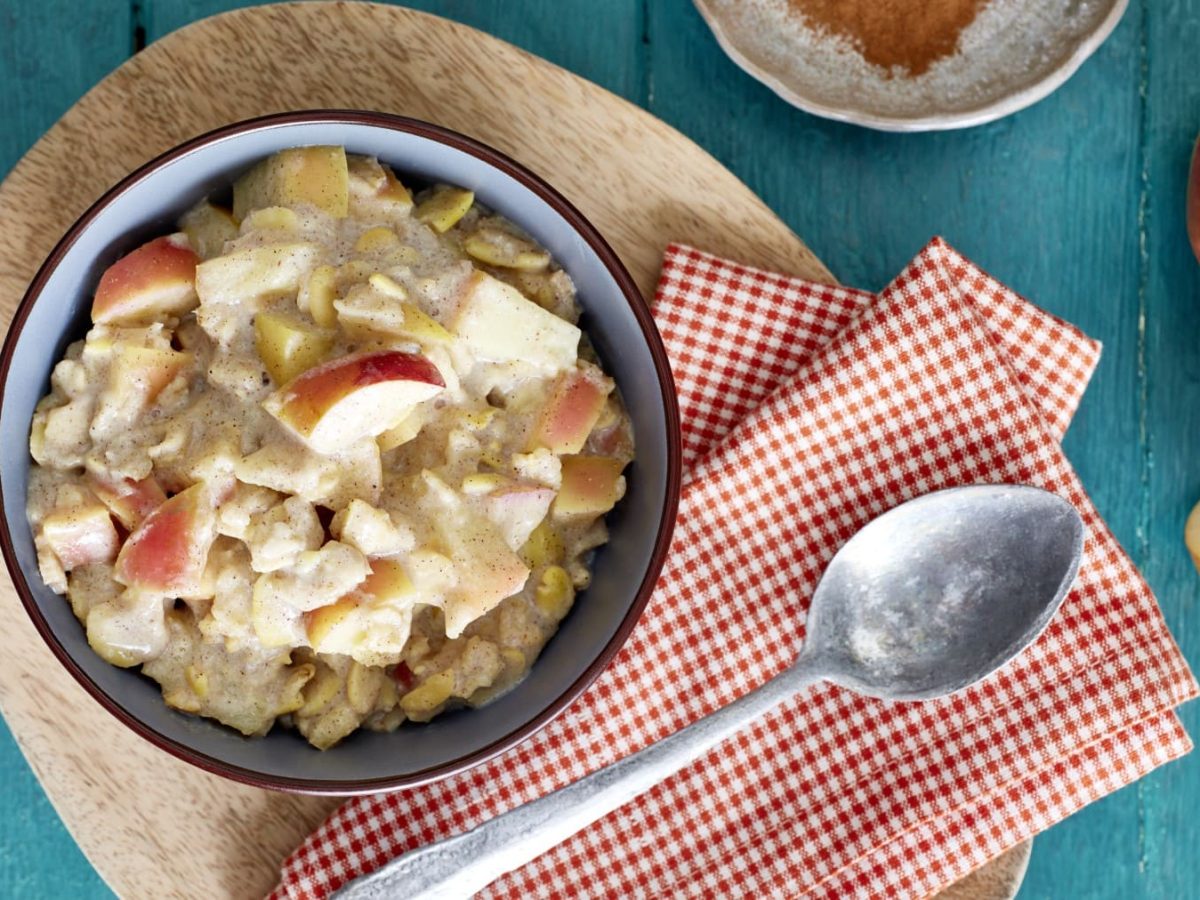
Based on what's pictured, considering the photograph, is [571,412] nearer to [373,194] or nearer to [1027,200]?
[373,194]

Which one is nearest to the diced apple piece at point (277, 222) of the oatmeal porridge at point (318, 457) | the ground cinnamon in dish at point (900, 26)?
the oatmeal porridge at point (318, 457)

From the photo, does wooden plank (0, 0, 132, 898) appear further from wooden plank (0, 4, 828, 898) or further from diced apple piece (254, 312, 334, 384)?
diced apple piece (254, 312, 334, 384)

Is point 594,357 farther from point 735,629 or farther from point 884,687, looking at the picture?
point 884,687

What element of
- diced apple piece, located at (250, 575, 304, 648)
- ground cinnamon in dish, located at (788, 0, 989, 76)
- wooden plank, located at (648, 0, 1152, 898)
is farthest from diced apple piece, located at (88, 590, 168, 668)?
ground cinnamon in dish, located at (788, 0, 989, 76)

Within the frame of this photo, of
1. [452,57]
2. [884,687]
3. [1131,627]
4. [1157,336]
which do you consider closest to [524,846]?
[884,687]

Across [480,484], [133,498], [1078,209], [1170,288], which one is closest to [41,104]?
[133,498]

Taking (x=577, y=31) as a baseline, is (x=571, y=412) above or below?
below
